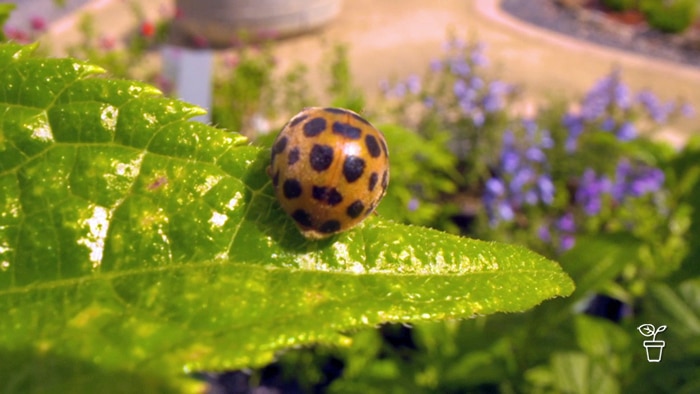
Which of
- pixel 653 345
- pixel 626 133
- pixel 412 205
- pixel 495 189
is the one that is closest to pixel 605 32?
pixel 626 133

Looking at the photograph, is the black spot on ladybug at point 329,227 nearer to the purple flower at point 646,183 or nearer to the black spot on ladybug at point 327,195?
the black spot on ladybug at point 327,195

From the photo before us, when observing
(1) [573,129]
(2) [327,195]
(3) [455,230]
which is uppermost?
(2) [327,195]

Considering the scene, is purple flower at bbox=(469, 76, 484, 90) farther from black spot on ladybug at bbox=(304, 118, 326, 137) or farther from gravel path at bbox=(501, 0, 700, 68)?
gravel path at bbox=(501, 0, 700, 68)

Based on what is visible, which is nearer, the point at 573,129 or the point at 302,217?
the point at 302,217

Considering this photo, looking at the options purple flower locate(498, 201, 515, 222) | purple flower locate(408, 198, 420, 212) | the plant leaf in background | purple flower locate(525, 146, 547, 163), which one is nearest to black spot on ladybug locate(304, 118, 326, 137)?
the plant leaf in background

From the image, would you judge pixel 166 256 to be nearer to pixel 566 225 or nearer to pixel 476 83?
pixel 566 225

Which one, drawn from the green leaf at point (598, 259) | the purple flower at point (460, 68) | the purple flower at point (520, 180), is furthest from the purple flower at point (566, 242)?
the purple flower at point (460, 68)

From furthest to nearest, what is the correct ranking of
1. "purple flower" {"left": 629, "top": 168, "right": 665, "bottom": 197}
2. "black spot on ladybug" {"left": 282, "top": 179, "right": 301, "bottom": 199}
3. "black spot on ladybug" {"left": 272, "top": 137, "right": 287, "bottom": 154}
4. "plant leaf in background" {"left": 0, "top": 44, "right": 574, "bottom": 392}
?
"purple flower" {"left": 629, "top": 168, "right": 665, "bottom": 197}, "black spot on ladybug" {"left": 272, "top": 137, "right": 287, "bottom": 154}, "black spot on ladybug" {"left": 282, "top": 179, "right": 301, "bottom": 199}, "plant leaf in background" {"left": 0, "top": 44, "right": 574, "bottom": 392}
